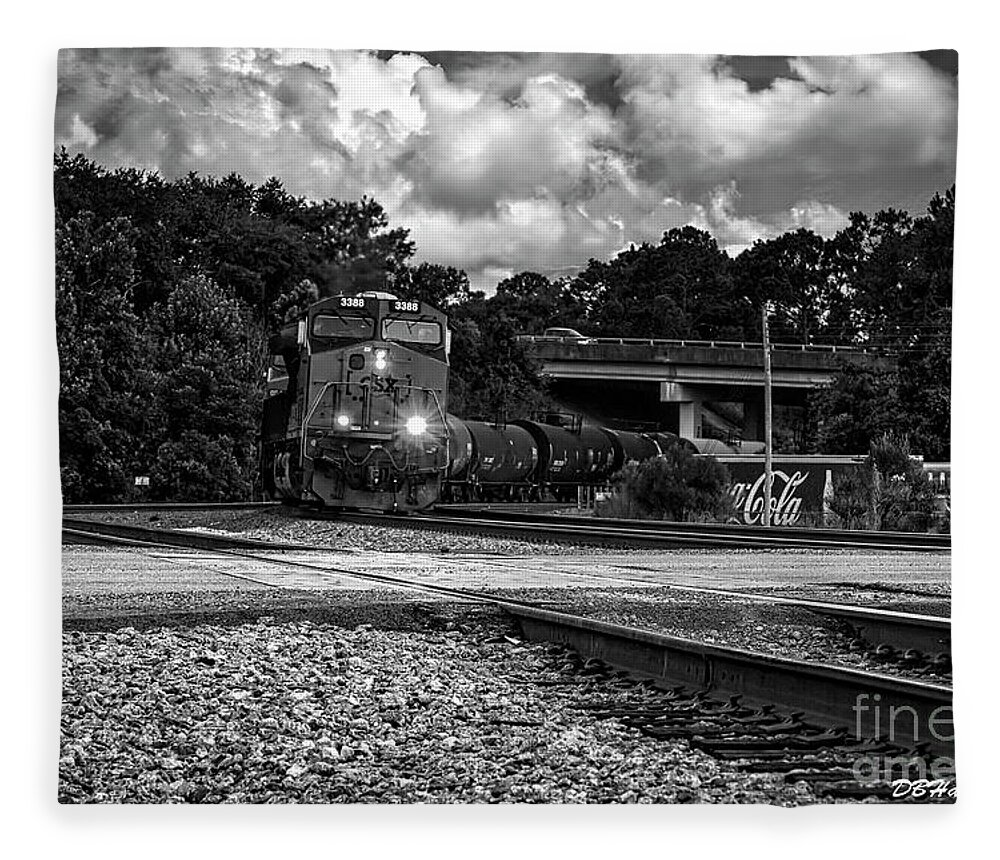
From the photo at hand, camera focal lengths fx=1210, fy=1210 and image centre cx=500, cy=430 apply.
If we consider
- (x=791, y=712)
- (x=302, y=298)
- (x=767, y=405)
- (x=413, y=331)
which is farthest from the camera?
(x=413, y=331)

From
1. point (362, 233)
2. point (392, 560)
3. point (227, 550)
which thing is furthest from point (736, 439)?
point (227, 550)

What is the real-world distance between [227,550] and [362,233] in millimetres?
2289

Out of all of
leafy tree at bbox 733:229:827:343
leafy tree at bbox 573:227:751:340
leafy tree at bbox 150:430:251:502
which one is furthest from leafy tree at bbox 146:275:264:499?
Result: leafy tree at bbox 733:229:827:343

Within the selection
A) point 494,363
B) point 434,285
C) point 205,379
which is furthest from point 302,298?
point 494,363

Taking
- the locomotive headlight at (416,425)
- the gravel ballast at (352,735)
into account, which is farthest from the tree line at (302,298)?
the locomotive headlight at (416,425)

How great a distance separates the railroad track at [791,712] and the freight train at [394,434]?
252 centimetres

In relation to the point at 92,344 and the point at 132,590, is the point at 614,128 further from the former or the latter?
the point at 132,590

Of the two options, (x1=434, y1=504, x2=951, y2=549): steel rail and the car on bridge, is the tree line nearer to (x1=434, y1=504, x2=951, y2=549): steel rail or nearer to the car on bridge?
the car on bridge

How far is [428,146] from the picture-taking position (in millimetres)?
5098

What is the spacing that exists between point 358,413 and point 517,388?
2495 millimetres

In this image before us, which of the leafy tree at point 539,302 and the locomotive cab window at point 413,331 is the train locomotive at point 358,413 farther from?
the leafy tree at point 539,302

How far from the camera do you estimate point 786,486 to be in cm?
718

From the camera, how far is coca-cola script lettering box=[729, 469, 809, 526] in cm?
700
